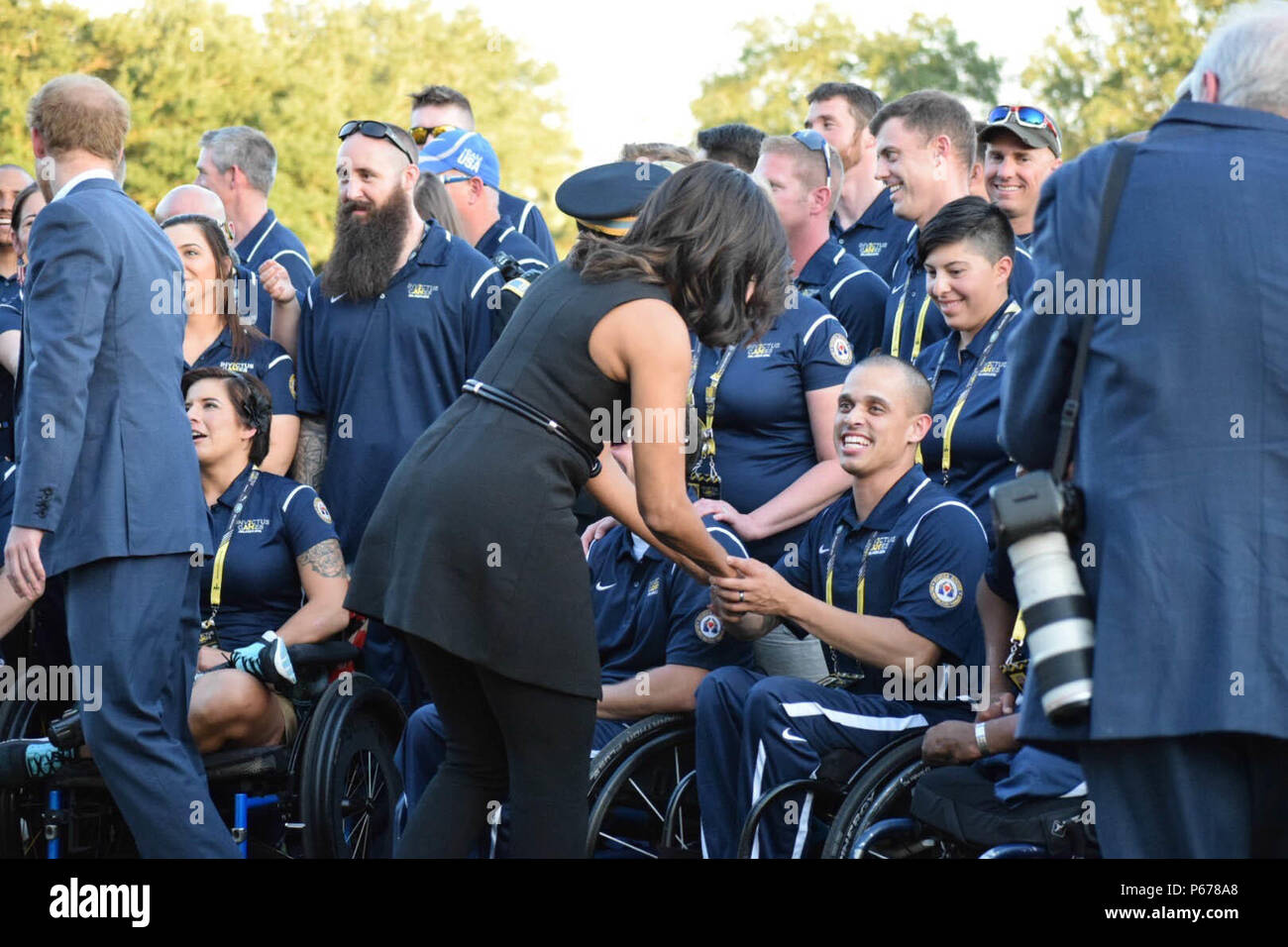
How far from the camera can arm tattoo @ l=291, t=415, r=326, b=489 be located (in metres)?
6.01

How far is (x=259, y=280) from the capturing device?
6508 mm

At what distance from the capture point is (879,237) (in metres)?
6.91

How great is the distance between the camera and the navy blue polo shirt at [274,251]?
696cm

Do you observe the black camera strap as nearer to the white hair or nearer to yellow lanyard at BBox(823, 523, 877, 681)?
the white hair

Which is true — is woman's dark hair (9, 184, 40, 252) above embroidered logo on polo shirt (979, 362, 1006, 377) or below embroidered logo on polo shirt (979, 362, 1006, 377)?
above

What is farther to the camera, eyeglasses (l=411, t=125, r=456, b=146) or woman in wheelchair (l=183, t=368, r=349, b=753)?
eyeglasses (l=411, t=125, r=456, b=146)

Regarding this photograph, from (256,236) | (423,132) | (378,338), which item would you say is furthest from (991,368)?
(423,132)

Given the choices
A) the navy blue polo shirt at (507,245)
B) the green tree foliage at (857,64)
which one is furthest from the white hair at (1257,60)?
the green tree foliage at (857,64)

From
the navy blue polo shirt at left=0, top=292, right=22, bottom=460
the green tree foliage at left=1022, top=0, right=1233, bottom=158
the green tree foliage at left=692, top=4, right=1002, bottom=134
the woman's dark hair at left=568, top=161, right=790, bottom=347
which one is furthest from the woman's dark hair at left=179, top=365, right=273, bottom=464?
the green tree foliage at left=692, top=4, right=1002, bottom=134

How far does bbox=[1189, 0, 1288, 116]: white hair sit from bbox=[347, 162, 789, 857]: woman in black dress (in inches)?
43.3

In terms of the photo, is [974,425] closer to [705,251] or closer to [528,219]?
[705,251]

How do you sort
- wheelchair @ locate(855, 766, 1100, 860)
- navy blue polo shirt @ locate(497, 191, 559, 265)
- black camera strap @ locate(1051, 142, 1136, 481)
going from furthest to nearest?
navy blue polo shirt @ locate(497, 191, 559, 265), wheelchair @ locate(855, 766, 1100, 860), black camera strap @ locate(1051, 142, 1136, 481)

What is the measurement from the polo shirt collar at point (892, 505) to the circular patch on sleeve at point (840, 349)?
733 mm
